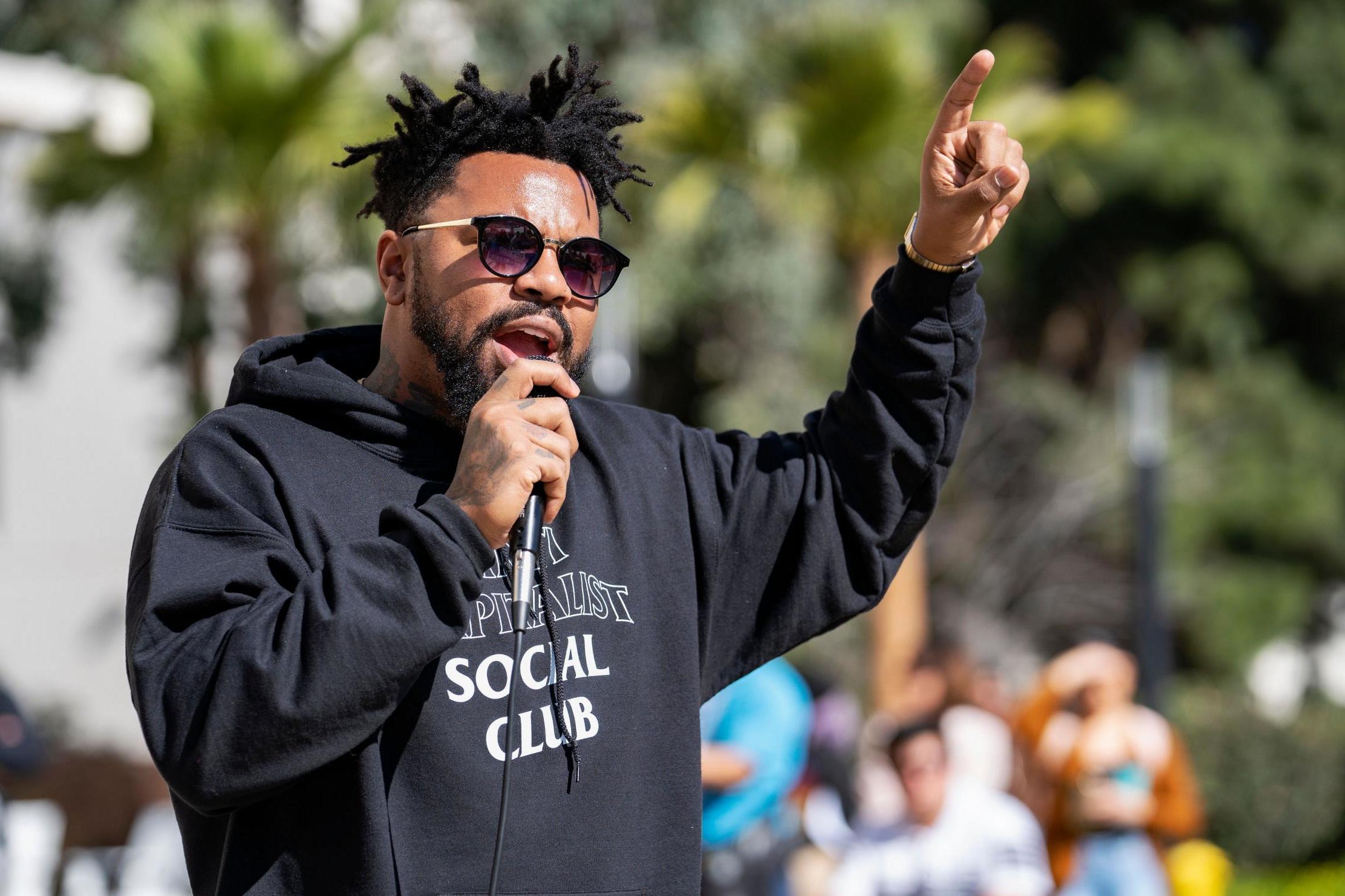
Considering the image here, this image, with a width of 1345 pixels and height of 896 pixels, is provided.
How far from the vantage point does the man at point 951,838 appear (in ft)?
17.9

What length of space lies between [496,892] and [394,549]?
0.47 metres

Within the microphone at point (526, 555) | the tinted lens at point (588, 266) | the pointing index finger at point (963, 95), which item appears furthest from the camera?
the tinted lens at point (588, 266)

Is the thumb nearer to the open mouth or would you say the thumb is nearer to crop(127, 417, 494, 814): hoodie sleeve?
the open mouth

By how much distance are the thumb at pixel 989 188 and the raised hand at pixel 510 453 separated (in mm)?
655

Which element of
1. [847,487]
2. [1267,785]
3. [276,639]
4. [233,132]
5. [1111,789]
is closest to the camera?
[276,639]

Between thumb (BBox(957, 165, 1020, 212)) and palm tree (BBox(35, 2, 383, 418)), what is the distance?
7099 millimetres

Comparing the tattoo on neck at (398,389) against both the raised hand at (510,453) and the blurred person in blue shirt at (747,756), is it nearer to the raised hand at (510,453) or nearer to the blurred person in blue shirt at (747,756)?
the raised hand at (510,453)

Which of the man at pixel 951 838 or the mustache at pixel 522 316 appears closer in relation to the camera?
the mustache at pixel 522 316

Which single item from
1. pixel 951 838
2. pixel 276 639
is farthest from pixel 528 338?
pixel 951 838

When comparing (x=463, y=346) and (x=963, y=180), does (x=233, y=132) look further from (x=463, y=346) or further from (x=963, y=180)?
Answer: (x=963, y=180)

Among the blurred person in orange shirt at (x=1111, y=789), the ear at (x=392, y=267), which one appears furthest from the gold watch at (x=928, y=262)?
the blurred person in orange shirt at (x=1111, y=789)

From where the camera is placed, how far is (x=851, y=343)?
9.77m

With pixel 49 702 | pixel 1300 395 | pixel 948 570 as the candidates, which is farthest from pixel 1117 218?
pixel 49 702

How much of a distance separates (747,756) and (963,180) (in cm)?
366
